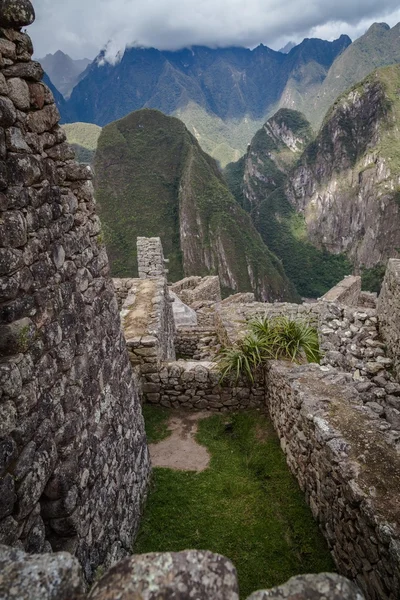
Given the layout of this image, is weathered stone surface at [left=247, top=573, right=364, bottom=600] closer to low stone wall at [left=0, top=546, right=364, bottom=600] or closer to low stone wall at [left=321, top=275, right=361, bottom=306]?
low stone wall at [left=0, top=546, right=364, bottom=600]

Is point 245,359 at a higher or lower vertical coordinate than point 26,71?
lower

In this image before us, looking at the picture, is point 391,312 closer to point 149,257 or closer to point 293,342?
point 293,342

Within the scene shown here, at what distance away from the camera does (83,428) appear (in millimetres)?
3041

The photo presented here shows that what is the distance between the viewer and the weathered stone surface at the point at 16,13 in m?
2.19

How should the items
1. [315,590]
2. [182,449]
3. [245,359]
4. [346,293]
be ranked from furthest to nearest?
[346,293] → [245,359] → [182,449] → [315,590]

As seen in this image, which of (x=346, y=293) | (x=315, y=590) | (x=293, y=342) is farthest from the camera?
(x=346, y=293)

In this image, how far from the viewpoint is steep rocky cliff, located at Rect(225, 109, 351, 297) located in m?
127

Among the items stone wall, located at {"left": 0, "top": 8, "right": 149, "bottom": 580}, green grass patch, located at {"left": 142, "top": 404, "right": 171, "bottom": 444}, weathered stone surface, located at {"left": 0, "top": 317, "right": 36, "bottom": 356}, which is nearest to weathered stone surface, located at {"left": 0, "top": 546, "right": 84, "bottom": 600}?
stone wall, located at {"left": 0, "top": 8, "right": 149, "bottom": 580}

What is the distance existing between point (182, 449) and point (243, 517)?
62.4 inches

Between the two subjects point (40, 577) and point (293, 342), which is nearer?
point (40, 577)

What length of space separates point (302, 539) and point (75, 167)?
423 cm

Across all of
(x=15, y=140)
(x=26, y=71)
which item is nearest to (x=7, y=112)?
(x=15, y=140)

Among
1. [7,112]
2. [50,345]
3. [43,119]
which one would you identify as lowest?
[50,345]

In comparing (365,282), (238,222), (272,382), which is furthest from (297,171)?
(272,382)
